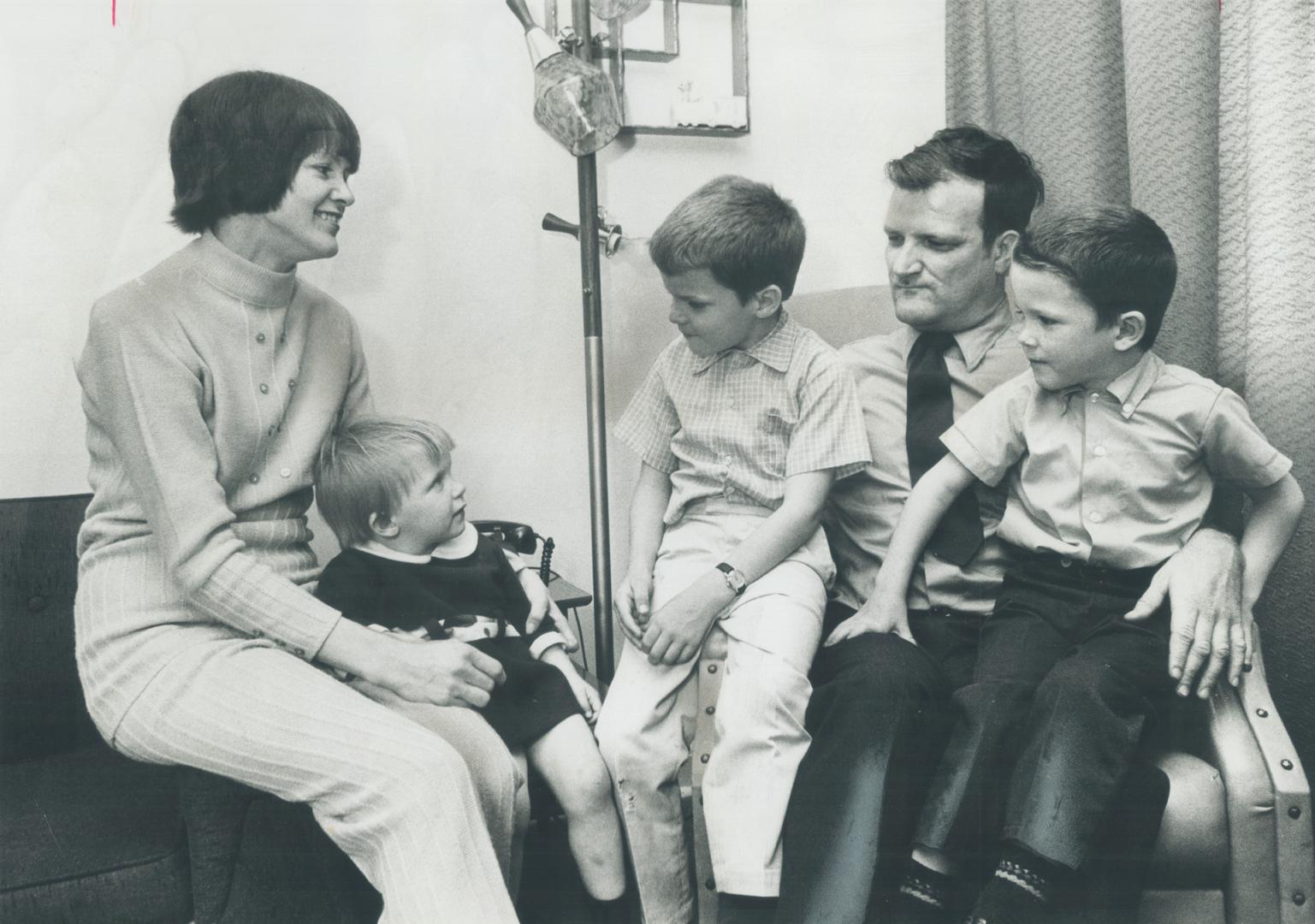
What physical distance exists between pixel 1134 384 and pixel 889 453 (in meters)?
0.35

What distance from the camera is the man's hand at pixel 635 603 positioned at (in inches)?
56.8

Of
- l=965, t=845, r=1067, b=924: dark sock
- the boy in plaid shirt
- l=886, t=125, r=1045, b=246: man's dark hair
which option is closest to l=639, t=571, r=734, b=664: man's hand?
the boy in plaid shirt

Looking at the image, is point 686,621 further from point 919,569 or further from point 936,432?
point 936,432

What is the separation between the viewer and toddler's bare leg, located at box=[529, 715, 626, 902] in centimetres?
130

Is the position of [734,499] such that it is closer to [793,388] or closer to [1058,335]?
[793,388]

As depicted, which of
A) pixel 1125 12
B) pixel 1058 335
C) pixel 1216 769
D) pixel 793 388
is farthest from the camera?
pixel 1125 12

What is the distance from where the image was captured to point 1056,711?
3.76ft

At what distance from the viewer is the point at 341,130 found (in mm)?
1348

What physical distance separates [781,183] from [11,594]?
141 centimetres

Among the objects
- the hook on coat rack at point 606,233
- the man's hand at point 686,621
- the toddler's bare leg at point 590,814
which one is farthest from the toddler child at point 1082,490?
the hook on coat rack at point 606,233

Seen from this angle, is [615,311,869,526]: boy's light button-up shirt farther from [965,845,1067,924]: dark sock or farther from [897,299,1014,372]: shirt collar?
[965,845,1067,924]: dark sock

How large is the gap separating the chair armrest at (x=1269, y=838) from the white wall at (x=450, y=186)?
1.10 m

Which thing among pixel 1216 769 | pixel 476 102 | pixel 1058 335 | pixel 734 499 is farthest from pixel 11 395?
pixel 1216 769

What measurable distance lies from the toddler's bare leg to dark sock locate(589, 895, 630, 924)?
0.01 metres
